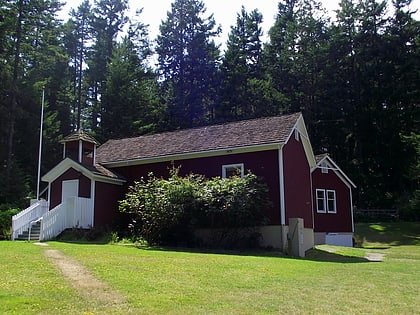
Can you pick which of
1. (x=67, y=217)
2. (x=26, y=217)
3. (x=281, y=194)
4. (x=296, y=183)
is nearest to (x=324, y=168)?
(x=296, y=183)

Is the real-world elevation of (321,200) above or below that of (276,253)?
above

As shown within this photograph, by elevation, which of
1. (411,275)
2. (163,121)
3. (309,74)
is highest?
(309,74)

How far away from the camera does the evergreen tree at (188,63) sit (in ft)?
156

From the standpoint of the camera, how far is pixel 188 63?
49.8 metres

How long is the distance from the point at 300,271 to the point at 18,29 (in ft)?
107

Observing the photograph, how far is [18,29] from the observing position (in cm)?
3656

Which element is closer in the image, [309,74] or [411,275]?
[411,275]

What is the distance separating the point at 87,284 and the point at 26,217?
14844 mm

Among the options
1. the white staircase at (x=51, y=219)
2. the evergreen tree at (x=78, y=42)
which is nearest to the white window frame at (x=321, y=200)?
the white staircase at (x=51, y=219)

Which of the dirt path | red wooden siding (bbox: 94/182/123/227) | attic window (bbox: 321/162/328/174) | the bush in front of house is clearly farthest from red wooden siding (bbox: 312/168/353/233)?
the dirt path

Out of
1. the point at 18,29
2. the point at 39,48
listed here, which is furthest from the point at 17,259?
the point at 39,48

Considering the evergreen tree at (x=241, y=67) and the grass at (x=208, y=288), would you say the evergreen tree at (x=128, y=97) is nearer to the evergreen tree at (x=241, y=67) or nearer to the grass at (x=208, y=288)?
the evergreen tree at (x=241, y=67)

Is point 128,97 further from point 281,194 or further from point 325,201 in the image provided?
point 281,194

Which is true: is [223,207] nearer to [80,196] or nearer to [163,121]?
[80,196]
